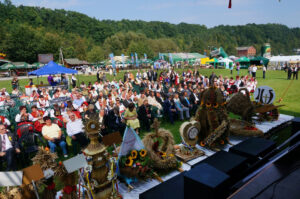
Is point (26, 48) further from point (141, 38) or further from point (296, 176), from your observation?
point (296, 176)

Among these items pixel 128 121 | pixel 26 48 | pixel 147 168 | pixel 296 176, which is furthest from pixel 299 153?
pixel 26 48

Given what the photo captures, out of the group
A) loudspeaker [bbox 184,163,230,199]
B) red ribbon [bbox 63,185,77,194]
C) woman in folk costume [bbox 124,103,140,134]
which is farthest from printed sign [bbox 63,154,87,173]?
woman in folk costume [bbox 124,103,140,134]

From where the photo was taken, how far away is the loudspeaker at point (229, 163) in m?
3.62

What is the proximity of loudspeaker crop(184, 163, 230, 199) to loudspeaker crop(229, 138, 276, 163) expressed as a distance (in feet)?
6.28

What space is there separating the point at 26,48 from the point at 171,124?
6041 centimetres

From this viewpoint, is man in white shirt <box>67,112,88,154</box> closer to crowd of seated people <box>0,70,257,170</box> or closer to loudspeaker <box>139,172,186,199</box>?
crowd of seated people <box>0,70,257,170</box>

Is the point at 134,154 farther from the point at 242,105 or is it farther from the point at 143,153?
the point at 242,105

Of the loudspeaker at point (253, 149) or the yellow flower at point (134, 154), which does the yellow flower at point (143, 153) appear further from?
the loudspeaker at point (253, 149)

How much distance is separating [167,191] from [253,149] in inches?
95.2

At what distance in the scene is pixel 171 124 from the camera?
8641 mm

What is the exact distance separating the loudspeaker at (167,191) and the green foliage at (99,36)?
63.0 meters

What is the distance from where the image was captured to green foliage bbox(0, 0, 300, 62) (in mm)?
55875

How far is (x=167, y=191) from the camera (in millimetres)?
3309

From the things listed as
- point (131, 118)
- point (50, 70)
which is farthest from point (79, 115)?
point (50, 70)
